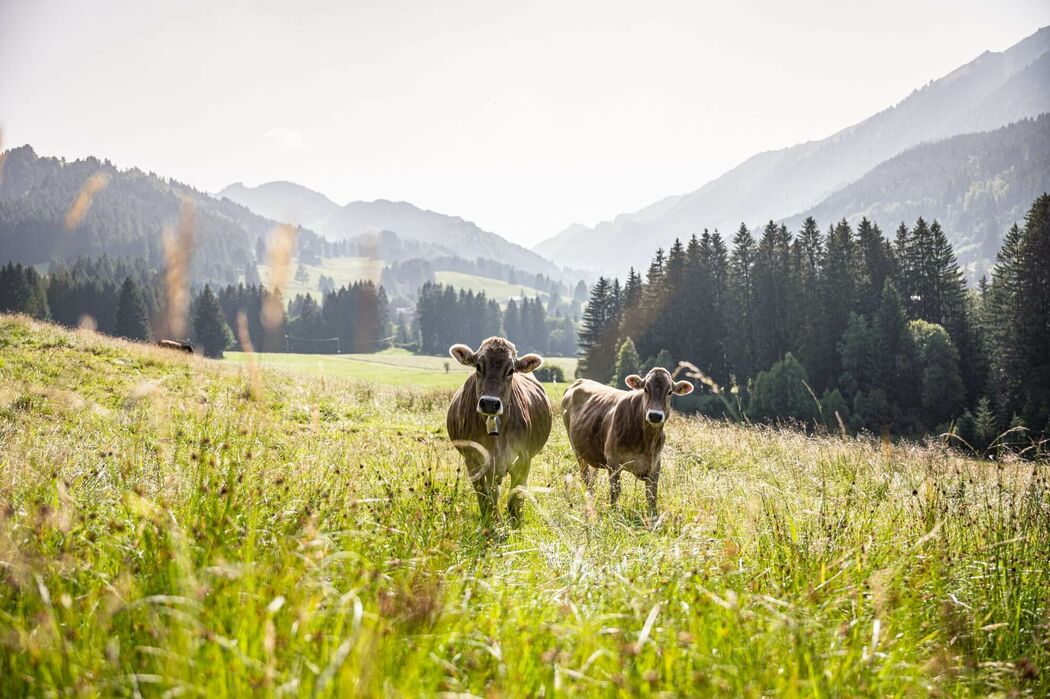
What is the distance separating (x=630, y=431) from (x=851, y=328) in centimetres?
5870

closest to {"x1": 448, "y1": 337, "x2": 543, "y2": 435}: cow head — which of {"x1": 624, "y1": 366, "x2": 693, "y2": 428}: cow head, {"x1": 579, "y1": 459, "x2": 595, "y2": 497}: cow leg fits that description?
{"x1": 624, "y1": 366, "x2": 693, "y2": 428}: cow head

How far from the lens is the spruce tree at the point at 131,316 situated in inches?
3487

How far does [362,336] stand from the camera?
14400 cm

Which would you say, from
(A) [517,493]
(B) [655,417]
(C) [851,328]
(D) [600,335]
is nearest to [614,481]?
(B) [655,417]

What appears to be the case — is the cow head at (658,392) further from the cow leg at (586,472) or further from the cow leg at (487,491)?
the cow leg at (487,491)

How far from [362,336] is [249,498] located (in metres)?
146

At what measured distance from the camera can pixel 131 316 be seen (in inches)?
3497

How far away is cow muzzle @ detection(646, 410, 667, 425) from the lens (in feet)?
25.7

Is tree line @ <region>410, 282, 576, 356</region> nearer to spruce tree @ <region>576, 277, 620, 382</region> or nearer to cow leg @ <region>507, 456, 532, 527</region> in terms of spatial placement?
spruce tree @ <region>576, 277, 620, 382</region>

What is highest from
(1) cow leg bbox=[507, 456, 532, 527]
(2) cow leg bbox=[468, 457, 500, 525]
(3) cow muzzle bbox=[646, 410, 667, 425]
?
(3) cow muzzle bbox=[646, 410, 667, 425]

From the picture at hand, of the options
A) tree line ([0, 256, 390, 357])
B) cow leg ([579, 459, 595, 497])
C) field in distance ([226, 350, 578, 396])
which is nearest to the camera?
cow leg ([579, 459, 595, 497])

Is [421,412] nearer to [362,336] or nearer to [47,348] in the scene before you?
[47,348]

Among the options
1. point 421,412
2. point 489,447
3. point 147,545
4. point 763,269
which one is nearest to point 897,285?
point 763,269

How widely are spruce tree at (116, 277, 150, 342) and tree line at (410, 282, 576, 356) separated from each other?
6964 centimetres
